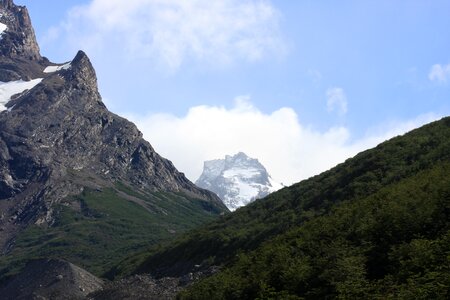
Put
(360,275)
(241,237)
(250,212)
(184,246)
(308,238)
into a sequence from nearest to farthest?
(360,275)
(308,238)
(241,237)
(184,246)
(250,212)

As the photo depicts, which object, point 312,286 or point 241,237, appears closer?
point 312,286

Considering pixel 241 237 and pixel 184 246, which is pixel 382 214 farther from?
pixel 184 246

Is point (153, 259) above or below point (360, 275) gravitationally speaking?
above

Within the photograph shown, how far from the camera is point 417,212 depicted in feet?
150

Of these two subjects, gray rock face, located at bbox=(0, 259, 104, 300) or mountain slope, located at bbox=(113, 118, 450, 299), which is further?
gray rock face, located at bbox=(0, 259, 104, 300)

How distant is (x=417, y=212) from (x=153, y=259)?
65.3m

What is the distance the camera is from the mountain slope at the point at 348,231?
4356 centimetres

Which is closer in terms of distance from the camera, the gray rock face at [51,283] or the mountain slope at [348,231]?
the mountain slope at [348,231]

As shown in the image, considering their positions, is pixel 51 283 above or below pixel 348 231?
above

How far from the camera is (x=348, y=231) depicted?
51.2 m

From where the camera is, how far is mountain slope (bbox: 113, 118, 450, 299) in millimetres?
43562

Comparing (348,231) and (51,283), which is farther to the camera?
(51,283)

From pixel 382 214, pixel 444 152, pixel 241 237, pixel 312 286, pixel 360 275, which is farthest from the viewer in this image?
pixel 241 237

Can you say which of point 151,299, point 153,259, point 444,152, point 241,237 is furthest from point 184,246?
point 444,152
